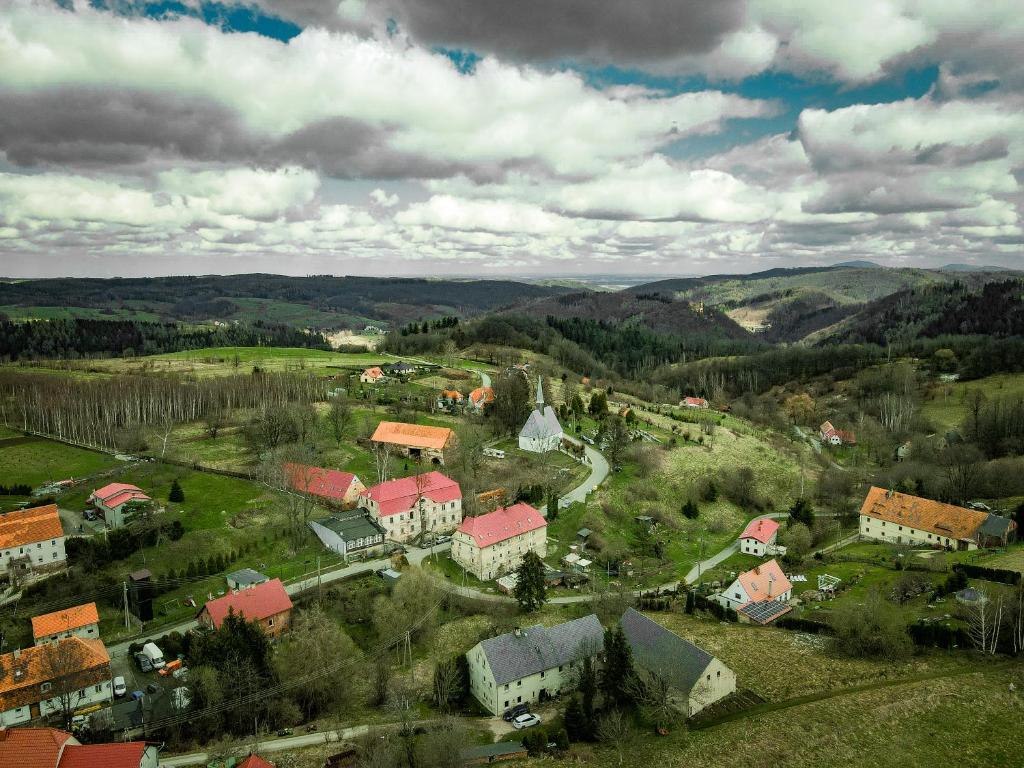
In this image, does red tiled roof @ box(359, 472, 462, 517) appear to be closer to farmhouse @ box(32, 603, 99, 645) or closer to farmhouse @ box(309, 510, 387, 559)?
farmhouse @ box(309, 510, 387, 559)

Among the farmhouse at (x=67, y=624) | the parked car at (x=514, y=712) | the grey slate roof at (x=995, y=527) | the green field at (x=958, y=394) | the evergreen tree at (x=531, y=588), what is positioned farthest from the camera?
the green field at (x=958, y=394)

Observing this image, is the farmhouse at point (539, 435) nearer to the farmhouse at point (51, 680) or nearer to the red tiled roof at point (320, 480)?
the red tiled roof at point (320, 480)

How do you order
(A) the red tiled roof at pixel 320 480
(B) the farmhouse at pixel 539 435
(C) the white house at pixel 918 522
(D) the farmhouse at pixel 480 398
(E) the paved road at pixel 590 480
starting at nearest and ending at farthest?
(C) the white house at pixel 918 522
(A) the red tiled roof at pixel 320 480
(E) the paved road at pixel 590 480
(B) the farmhouse at pixel 539 435
(D) the farmhouse at pixel 480 398

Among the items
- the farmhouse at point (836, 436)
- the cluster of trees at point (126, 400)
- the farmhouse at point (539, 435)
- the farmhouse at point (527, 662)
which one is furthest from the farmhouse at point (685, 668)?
the farmhouse at point (836, 436)

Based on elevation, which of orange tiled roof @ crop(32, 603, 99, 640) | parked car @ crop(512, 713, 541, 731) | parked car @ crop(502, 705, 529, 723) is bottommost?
parked car @ crop(502, 705, 529, 723)

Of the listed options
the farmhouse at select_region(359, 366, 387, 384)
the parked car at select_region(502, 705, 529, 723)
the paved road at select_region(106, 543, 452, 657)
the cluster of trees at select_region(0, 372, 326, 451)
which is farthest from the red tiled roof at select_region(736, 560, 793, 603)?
the farmhouse at select_region(359, 366, 387, 384)

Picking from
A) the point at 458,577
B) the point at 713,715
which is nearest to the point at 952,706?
the point at 713,715
